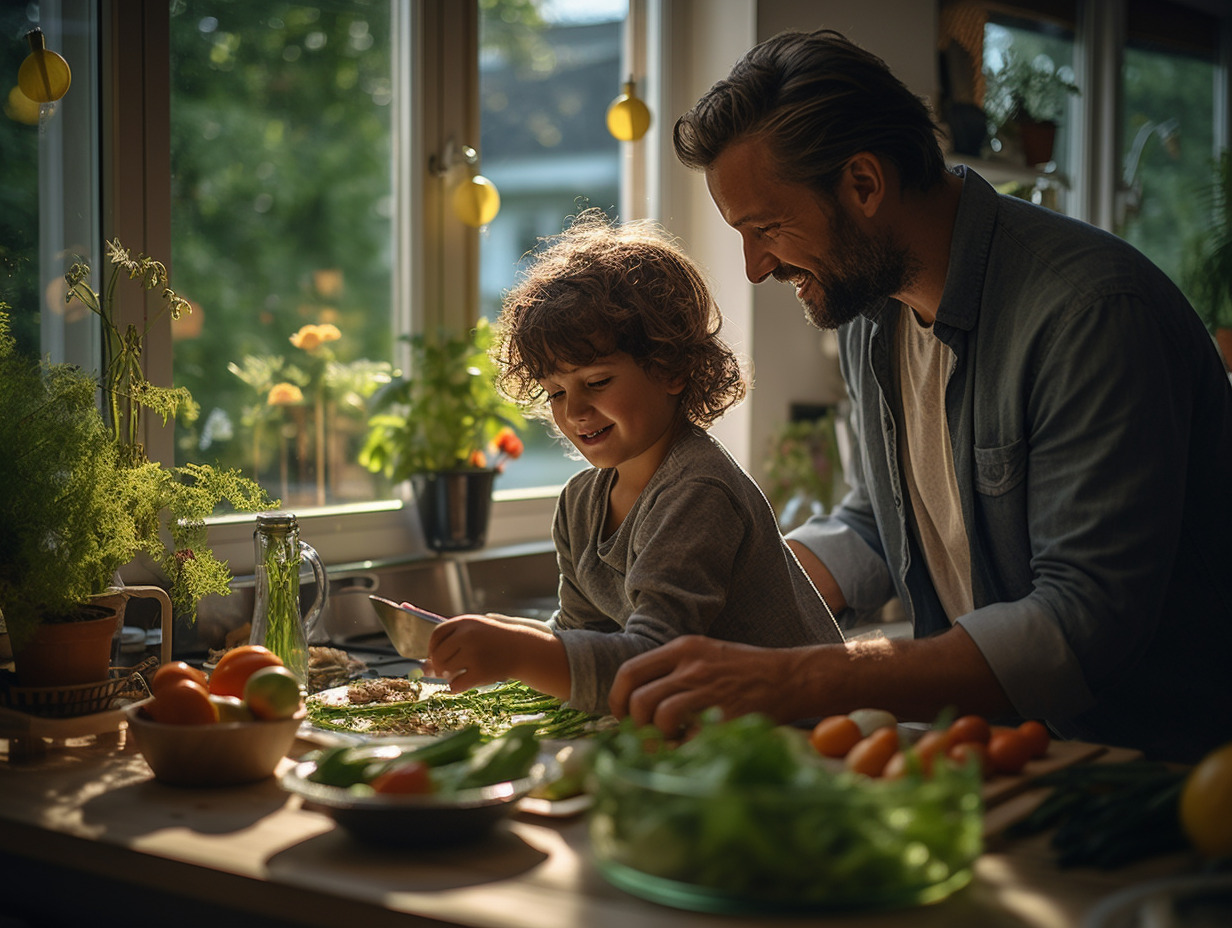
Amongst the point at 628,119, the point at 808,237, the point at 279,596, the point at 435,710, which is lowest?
the point at 435,710

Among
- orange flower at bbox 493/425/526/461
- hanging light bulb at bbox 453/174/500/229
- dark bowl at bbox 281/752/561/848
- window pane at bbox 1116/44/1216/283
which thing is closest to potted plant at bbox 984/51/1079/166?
window pane at bbox 1116/44/1216/283

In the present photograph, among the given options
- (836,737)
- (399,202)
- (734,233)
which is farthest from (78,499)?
(734,233)

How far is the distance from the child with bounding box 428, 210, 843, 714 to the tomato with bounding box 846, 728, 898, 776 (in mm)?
337

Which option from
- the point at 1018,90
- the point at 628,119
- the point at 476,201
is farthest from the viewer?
the point at 1018,90

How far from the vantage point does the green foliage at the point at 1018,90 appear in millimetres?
3477

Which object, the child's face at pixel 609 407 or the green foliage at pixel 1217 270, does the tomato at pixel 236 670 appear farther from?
the green foliage at pixel 1217 270

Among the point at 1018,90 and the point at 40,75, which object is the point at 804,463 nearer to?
the point at 1018,90

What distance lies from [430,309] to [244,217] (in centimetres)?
41

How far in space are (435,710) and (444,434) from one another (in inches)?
38.8

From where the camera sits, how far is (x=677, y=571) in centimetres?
136

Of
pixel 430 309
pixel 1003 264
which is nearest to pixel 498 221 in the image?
pixel 430 309

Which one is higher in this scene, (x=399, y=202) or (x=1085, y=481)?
(x=399, y=202)

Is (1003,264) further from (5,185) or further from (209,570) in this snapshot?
(5,185)

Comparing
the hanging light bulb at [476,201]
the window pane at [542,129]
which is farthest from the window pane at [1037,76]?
the hanging light bulb at [476,201]
